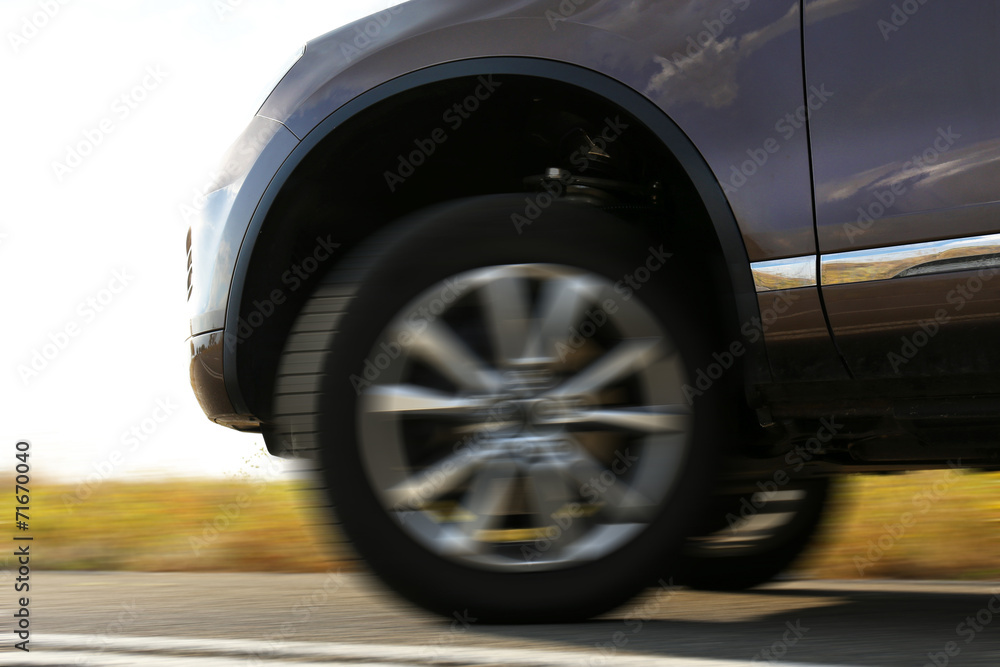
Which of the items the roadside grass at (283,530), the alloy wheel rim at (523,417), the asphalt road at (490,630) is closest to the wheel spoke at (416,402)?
the alloy wheel rim at (523,417)

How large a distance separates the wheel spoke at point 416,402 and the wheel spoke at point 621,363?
22 cm

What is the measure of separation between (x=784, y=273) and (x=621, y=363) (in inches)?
14.6

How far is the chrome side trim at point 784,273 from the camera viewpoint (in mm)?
1856

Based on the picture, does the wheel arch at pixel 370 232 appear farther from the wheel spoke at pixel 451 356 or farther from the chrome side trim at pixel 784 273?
the wheel spoke at pixel 451 356

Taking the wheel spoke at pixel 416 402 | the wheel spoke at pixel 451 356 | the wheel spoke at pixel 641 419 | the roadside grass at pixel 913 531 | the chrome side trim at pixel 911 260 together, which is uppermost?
the chrome side trim at pixel 911 260

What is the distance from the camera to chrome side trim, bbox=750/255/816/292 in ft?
6.09

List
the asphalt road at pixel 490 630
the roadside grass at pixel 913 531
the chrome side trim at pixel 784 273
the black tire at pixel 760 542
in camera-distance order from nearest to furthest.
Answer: the asphalt road at pixel 490 630 → the chrome side trim at pixel 784 273 → the black tire at pixel 760 542 → the roadside grass at pixel 913 531

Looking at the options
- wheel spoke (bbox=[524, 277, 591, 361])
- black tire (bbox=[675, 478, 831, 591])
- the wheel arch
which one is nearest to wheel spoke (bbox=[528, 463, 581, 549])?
wheel spoke (bbox=[524, 277, 591, 361])

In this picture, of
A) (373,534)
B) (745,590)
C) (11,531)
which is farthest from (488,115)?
(11,531)

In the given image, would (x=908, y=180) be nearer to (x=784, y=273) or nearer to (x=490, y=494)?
(x=784, y=273)

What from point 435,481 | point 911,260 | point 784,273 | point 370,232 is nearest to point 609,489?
point 435,481

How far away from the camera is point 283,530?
3.63m

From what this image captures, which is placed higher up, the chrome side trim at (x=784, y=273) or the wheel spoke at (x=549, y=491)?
the chrome side trim at (x=784, y=273)

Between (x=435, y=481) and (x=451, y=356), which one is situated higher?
(x=451, y=356)
